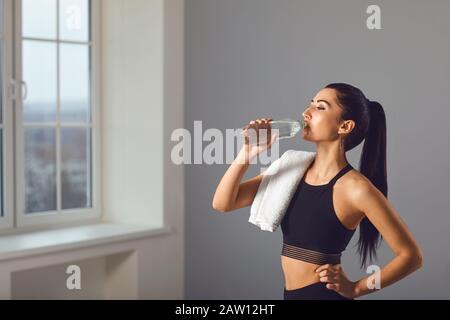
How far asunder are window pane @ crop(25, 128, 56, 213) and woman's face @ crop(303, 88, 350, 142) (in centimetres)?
139

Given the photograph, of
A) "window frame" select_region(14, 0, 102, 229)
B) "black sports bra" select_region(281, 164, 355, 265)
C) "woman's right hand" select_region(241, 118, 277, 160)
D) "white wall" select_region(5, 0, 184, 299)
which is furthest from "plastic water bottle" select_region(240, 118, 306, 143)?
"window frame" select_region(14, 0, 102, 229)

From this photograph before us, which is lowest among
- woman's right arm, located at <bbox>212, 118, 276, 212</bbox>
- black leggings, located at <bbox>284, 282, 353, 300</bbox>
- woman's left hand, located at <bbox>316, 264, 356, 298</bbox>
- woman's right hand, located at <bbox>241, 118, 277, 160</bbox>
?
black leggings, located at <bbox>284, 282, 353, 300</bbox>

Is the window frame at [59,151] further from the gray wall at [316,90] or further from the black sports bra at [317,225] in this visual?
the black sports bra at [317,225]

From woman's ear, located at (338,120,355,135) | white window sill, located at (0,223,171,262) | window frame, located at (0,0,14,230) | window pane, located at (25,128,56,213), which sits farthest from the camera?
window pane, located at (25,128,56,213)

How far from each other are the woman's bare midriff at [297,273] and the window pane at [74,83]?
137 cm

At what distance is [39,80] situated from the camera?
2.95m

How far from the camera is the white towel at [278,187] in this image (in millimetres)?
2010

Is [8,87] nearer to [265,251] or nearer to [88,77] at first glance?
[88,77]

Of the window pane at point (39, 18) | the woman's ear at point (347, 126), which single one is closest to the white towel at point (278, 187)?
the woman's ear at point (347, 126)

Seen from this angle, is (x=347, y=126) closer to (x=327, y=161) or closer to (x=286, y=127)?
(x=327, y=161)

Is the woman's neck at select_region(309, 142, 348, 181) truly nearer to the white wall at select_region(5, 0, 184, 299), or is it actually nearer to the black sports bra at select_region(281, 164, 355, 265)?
the black sports bra at select_region(281, 164, 355, 265)

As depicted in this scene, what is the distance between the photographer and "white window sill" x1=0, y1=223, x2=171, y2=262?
2562 millimetres

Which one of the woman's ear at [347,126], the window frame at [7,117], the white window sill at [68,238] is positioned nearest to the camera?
the woman's ear at [347,126]
